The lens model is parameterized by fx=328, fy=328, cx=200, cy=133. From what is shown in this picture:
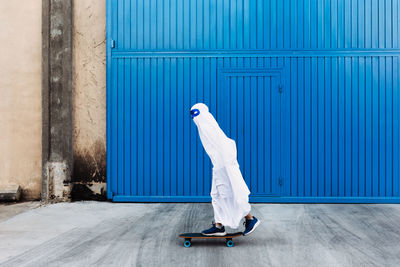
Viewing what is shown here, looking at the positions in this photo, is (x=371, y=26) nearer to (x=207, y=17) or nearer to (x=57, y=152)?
(x=207, y=17)

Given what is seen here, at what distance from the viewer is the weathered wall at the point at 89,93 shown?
23.9 ft

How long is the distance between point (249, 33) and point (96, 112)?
148 inches

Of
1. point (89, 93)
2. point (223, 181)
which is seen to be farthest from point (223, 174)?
point (89, 93)

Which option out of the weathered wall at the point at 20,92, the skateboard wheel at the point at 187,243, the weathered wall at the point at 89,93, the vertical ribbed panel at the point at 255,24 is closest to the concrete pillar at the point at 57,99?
the weathered wall at the point at 89,93

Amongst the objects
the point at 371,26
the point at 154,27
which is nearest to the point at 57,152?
the point at 154,27

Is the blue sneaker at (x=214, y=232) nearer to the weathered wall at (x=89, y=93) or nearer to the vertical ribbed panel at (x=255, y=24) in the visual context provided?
the weathered wall at (x=89, y=93)

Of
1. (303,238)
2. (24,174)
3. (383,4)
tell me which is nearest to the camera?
(303,238)

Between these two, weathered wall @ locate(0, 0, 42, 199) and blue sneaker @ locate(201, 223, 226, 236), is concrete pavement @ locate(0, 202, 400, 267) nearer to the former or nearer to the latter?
blue sneaker @ locate(201, 223, 226, 236)

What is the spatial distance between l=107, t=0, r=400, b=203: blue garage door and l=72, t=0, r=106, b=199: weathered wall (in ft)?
0.98

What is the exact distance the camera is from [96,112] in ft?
24.0

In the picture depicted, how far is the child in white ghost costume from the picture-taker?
4250mm

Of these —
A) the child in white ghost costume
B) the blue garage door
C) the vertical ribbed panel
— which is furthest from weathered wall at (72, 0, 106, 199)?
the child in white ghost costume

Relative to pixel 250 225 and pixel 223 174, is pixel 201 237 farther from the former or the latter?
pixel 223 174

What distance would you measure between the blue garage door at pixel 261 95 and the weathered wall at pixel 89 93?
0.30 meters
